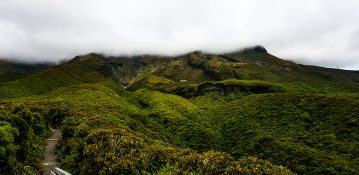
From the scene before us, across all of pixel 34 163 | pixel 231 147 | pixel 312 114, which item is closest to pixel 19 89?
pixel 231 147

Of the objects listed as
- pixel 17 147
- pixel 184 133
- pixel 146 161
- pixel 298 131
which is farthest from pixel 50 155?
pixel 298 131

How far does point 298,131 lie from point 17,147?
10168 cm

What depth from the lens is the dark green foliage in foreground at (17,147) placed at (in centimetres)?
1975

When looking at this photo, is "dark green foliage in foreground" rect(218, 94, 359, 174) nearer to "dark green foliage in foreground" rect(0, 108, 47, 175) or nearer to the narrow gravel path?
the narrow gravel path

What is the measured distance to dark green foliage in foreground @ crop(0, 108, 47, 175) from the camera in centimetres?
1975

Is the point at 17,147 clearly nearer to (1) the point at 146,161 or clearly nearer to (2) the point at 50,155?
(1) the point at 146,161

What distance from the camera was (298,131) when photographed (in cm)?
11306

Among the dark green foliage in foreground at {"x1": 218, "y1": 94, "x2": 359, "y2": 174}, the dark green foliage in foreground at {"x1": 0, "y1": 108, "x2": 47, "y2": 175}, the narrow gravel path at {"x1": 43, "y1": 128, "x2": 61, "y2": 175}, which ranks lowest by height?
the dark green foliage in foreground at {"x1": 218, "y1": 94, "x2": 359, "y2": 174}

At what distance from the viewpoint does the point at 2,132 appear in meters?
20.5

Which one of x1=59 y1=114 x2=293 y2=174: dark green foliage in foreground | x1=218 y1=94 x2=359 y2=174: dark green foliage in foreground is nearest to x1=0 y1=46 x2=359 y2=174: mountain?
x1=59 y1=114 x2=293 y2=174: dark green foliage in foreground

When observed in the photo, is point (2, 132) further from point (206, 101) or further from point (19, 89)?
point (206, 101)

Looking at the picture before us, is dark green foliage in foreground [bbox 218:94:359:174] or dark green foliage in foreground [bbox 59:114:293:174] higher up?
dark green foliage in foreground [bbox 59:114:293:174]

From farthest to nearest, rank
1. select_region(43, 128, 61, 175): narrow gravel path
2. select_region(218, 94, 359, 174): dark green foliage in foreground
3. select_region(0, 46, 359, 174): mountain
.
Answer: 1. select_region(218, 94, 359, 174): dark green foliage in foreground
2. select_region(43, 128, 61, 175): narrow gravel path
3. select_region(0, 46, 359, 174): mountain

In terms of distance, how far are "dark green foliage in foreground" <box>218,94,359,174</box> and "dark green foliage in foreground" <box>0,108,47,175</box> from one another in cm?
6828
